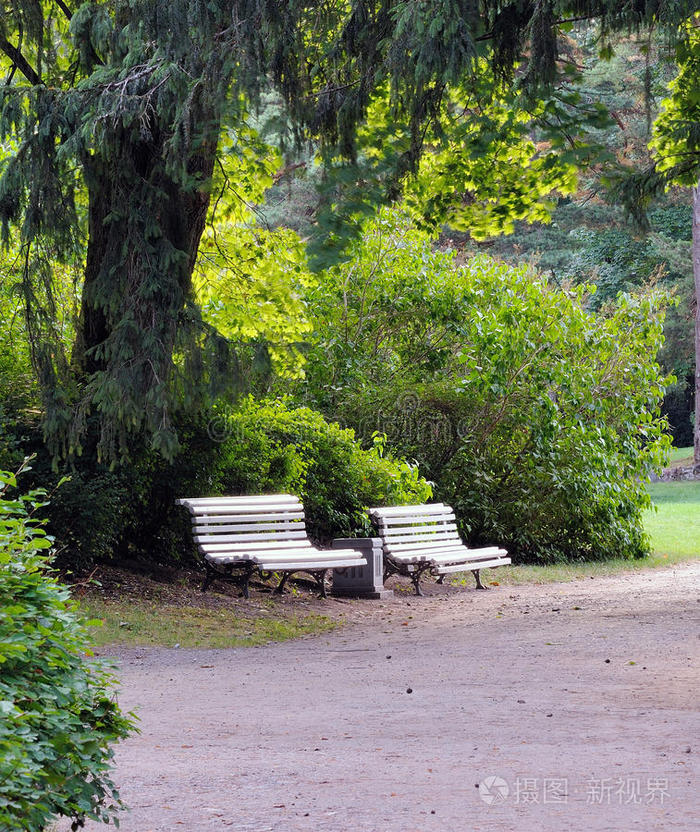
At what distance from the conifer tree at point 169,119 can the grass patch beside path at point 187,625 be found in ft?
4.88

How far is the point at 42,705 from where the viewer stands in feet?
10.7

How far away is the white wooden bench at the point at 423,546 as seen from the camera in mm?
11992

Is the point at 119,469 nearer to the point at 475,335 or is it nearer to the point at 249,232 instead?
the point at 249,232

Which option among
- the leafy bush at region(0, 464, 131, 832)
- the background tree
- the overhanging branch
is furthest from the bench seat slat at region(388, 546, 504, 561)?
the leafy bush at region(0, 464, 131, 832)

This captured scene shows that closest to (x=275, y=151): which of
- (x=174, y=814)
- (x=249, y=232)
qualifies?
(x=249, y=232)

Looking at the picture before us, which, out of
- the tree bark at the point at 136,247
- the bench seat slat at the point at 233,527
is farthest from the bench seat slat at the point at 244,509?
the tree bark at the point at 136,247

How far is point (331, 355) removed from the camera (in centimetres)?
1517

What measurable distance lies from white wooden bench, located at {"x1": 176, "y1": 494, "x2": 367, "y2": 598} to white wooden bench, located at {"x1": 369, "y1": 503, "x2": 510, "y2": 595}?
0.95 m

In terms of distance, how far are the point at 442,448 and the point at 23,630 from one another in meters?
12.5

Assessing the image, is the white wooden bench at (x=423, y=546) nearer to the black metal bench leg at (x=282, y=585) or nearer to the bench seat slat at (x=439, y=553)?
the bench seat slat at (x=439, y=553)

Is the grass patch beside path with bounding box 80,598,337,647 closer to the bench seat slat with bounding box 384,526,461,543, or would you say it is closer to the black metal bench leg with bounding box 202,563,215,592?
the black metal bench leg with bounding box 202,563,215,592

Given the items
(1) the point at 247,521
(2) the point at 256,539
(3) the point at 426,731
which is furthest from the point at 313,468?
(3) the point at 426,731

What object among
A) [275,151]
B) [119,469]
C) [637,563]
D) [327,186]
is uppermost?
[275,151]

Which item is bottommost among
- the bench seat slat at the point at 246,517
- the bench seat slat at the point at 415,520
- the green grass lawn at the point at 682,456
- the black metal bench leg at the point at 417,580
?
the green grass lawn at the point at 682,456
